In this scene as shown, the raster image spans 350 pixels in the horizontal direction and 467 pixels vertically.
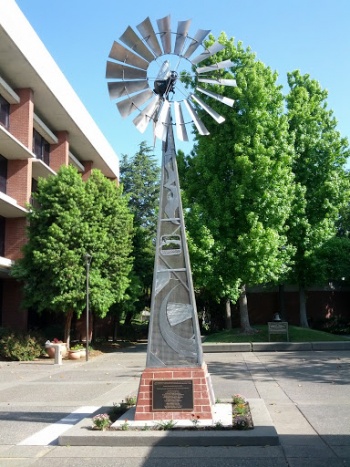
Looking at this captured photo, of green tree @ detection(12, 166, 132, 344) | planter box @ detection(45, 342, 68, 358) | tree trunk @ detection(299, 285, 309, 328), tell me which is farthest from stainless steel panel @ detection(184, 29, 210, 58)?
tree trunk @ detection(299, 285, 309, 328)

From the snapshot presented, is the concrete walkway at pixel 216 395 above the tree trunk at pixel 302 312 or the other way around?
the other way around

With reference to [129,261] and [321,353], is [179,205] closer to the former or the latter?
[321,353]

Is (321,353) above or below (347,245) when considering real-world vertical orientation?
below

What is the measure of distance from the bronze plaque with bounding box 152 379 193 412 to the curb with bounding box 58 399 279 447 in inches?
22.6

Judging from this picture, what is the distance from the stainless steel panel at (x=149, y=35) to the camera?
320 inches

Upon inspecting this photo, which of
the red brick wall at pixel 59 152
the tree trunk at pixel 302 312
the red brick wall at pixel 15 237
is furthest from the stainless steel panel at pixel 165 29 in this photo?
the tree trunk at pixel 302 312

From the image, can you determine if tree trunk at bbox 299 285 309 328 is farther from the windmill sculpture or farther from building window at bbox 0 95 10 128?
the windmill sculpture

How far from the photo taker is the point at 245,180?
2345cm

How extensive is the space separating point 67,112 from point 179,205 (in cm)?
2118

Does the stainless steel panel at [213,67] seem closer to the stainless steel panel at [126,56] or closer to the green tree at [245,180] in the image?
the stainless steel panel at [126,56]

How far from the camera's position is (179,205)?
27.5 feet

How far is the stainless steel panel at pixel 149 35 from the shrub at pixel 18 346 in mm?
16081

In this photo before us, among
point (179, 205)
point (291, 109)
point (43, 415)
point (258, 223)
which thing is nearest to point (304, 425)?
point (179, 205)

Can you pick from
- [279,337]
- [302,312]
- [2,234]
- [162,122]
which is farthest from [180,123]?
[302,312]
